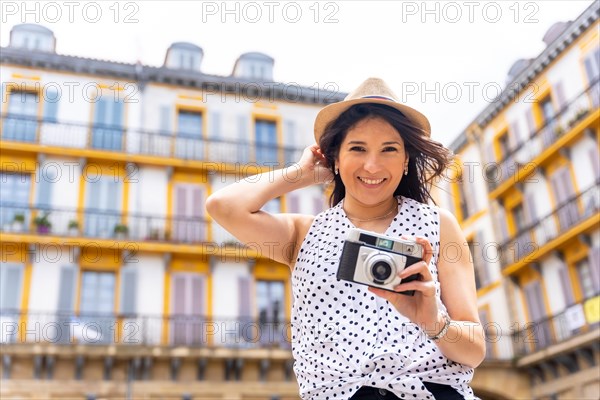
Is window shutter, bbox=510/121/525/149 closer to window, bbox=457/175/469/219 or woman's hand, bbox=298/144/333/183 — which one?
window, bbox=457/175/469/219

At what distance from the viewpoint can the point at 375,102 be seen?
7.31ft

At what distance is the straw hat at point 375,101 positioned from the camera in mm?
2219

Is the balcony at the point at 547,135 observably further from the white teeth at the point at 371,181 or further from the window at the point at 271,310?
the white teeth at the point at 371,181

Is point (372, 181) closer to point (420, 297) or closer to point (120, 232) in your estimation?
point (420, 297)

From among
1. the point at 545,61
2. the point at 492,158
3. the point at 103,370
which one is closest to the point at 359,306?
the point at 103,370

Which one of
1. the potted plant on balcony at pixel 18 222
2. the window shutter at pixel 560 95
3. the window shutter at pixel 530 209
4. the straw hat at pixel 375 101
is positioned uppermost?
the window shutter at pixel 560 95

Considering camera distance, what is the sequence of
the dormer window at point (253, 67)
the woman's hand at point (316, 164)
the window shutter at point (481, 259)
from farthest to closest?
the dormer window at point (253, 67), the window shutter at point (481, 259), the woman's hand at point (316, 164)

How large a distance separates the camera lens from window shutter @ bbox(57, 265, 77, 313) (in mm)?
19141

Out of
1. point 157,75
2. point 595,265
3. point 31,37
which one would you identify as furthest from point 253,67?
point 595,265

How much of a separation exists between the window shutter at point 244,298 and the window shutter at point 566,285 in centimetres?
936

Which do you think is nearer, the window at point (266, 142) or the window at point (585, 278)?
the window at point (585, 278)

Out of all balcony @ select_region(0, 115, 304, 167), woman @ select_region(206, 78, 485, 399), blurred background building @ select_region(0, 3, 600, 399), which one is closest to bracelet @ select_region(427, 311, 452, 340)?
woman @ select_region(206, 78, 485, 399)

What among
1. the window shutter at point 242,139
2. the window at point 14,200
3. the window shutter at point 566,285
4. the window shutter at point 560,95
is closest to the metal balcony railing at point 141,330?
the window at point 14,200

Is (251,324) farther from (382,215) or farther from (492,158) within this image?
(382,215)
